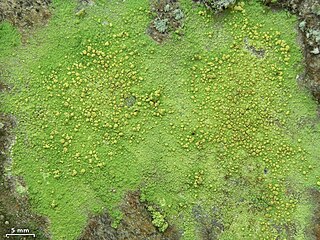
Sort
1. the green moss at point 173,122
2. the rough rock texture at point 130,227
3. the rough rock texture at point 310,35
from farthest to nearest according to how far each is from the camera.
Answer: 1. the rough rock texture at point 130,227
2. the green moss at point 173,122
3. the rough rock texture at point 310,35

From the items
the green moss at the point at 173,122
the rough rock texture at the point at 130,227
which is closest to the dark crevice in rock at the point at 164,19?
the green moss at the point at 173,122

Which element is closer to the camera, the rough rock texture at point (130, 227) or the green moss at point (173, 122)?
the green moss at point (173, 122)

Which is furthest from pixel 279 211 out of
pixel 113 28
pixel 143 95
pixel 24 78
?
pixel 24 78

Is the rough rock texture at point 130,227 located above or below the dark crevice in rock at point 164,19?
below

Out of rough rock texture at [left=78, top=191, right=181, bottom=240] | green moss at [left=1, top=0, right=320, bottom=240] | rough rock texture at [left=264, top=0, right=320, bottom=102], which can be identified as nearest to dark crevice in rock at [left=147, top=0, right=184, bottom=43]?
green moss at [left=1, top=0, right=320, bottom=240]

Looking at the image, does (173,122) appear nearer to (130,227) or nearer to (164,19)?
(164,19)

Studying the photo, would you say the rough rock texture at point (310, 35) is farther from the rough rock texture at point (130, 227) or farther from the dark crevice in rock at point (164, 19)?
the rough rock texture at point (130, 227)

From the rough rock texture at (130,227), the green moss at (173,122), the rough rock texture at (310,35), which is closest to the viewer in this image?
the rough rock texture at (310,35)

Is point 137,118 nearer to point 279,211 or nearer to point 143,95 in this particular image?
point 143,95

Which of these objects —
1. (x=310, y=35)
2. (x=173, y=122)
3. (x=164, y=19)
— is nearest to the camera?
(x=310, y=35)

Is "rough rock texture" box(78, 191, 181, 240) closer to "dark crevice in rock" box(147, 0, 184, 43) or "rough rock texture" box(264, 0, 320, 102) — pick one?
"dark crevice in rock" box(147, 0, 184, 43)

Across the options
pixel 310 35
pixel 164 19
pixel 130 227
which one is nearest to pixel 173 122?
pixel 164 19

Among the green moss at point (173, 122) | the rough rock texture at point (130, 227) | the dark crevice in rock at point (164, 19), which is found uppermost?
the dark crevice in rock at point (164, 19)
